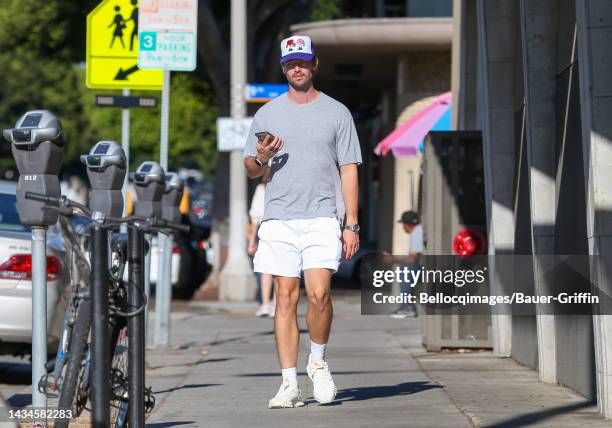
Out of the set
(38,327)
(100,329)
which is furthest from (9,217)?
(100,329)

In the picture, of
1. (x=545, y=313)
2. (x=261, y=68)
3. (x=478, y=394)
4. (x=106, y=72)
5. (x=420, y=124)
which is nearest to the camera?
(x=478, y=394)

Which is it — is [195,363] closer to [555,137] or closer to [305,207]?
[555,137]

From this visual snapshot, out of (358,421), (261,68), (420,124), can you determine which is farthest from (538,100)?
(261,68)

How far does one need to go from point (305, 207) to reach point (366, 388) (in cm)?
166

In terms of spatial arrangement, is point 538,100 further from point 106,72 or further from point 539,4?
point 106,72

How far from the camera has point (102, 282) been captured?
5453 millimetres

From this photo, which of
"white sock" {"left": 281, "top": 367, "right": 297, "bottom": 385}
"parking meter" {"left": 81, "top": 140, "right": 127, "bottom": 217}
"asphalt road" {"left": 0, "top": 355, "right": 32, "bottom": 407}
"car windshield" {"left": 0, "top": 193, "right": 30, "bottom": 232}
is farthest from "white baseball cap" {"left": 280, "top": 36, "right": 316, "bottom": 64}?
"car windshield" {"left": 0, "top": 193, "right": 30, "bottom": 232}

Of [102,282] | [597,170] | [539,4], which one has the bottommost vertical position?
[102,282]

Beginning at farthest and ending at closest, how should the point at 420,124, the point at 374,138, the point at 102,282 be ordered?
the point at 374,138 → the point at 420,124 → the point at 102,282

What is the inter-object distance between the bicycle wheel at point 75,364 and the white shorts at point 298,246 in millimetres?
2009

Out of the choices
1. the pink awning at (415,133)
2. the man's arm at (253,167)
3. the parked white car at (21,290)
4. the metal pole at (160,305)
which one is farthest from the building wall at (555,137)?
the pink awning at (415,133)

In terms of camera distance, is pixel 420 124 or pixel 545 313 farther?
pixel 420 124

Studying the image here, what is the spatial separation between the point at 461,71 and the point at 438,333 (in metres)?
2.73

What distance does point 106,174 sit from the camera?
6.78 meters
